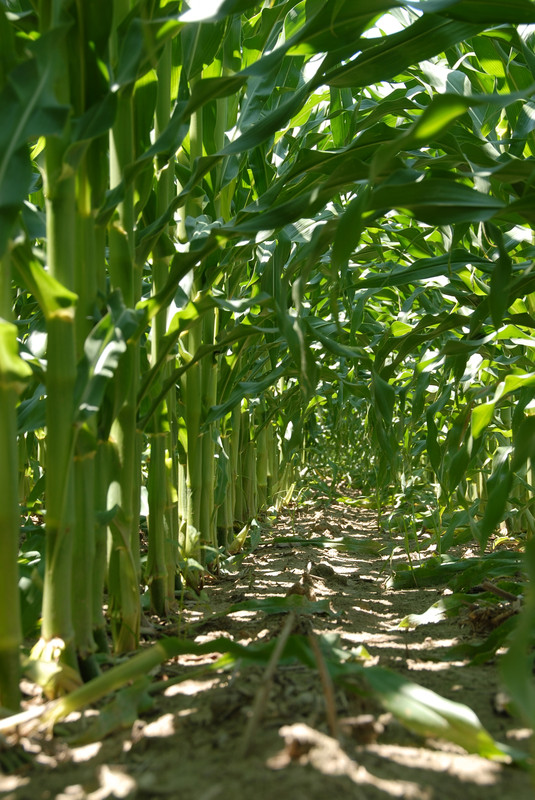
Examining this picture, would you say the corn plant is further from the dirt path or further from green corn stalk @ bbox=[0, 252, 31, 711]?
the dirt path

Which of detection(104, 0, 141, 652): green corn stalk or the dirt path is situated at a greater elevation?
detection(104, 0, 141, 652): green corn stalk

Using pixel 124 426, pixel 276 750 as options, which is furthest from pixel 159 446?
pixel 276 750

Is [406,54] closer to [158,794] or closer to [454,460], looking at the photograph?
[454,460]

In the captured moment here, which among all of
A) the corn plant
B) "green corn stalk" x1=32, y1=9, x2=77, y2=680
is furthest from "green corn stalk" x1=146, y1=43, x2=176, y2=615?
"green corn stalk" x1=32, y1=9, x2=77, y2=680

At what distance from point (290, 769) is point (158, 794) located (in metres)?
0.12

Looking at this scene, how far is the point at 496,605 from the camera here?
1349 mm

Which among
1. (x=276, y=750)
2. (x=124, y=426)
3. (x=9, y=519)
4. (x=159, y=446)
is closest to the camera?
(x=276, y=750)

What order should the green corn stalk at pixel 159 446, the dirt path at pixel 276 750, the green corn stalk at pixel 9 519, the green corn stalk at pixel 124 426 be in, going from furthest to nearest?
the green corn stalk at pixel 159 446
the green corn stalk at pixel 124 426
the green corn stalk at pixel 9 519
the dirt path at pixel 276 750

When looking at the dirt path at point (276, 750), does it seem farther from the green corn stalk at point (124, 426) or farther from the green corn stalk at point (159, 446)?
the green corn stalk at point (159, 446)

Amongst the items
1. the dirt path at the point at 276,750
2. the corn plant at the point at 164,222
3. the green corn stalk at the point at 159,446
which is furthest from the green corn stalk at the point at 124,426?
the green corn stalk at the point at 159,446

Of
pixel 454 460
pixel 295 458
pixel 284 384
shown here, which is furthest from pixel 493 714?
pixel 295 458

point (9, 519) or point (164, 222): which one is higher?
point (164, 222)

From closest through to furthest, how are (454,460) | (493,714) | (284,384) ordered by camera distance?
(493,714) < (454,460) < (284,384)

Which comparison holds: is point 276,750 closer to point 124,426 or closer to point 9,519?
point 9,519
